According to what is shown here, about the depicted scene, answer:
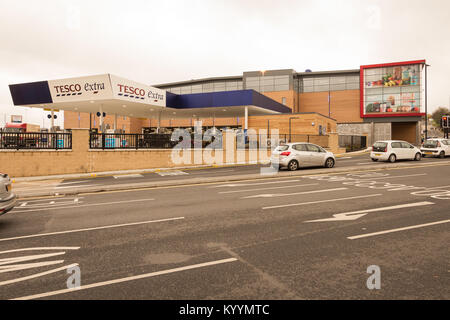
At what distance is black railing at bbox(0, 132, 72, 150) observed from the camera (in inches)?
711

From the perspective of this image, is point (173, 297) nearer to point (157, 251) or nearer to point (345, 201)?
point (157, 251)

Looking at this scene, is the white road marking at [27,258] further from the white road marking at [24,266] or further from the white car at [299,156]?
the white car at [299,156]

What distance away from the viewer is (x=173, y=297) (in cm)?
347

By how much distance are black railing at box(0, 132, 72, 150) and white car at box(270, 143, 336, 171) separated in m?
13.8

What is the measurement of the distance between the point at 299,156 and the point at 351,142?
91.4ft

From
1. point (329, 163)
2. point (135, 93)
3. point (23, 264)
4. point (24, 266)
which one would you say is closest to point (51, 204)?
point (23, 264)

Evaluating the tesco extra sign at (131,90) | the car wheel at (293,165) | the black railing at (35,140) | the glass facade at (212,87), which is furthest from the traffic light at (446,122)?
the glass facade at (212,87)

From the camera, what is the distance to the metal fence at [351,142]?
4040 cm

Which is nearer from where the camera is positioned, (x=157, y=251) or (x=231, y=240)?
(x=157, y=251)

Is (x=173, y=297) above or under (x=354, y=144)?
under

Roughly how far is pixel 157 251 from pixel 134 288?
1323 millimetres

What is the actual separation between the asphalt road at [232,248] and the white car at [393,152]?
528 inches

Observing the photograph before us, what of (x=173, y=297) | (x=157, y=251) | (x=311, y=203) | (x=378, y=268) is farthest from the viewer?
(x=311, y=203)

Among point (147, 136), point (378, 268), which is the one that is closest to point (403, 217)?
point (378, 268)
